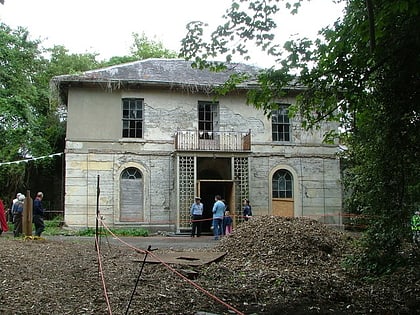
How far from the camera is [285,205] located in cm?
2356

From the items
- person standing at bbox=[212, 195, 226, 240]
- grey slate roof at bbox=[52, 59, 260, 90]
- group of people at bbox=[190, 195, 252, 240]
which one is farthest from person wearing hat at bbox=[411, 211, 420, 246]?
grey slate roof at bbox=[52, 59, 260, 90]

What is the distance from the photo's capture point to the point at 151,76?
2323cm

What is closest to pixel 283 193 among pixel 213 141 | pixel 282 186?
pixel 282 186

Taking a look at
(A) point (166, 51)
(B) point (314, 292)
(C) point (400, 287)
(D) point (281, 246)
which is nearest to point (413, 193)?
(C) point (400, 287)

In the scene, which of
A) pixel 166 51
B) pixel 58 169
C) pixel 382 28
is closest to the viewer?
pixel 382 28

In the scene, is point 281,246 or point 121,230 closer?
point 281,246

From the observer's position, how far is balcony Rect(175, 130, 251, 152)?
2245cm

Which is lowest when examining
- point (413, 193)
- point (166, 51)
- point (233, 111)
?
point (413, 193)

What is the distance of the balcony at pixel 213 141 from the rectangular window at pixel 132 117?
6.00ft

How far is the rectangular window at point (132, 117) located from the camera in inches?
895

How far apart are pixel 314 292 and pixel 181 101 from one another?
1615 centimetres

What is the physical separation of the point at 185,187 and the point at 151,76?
551 centimetres

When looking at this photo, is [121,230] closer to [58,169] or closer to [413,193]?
[58,169]

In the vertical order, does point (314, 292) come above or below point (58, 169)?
below
